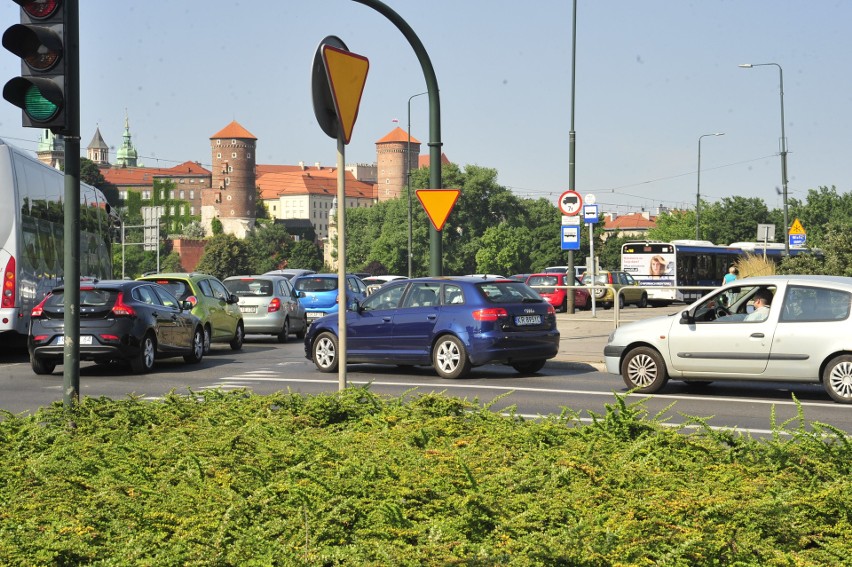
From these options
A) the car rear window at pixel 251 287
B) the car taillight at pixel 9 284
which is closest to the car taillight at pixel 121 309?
the car taillight at pixel 9 284

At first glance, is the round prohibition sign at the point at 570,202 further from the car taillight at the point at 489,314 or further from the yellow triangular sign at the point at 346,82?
the yellow triangular sign at the point at 346,82

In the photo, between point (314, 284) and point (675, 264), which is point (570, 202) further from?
point (675, 264)

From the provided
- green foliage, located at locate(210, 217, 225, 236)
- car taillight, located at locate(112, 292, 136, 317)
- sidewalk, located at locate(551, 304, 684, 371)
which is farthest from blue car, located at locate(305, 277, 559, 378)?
green foliage, located at locate(210, 217, 225, 236)

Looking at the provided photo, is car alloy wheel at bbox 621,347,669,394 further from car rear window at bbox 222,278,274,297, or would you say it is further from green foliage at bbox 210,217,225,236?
green foliage at bbox 210,217,225,236

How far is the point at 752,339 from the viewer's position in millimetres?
14156

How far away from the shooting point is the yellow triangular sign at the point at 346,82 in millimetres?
7438

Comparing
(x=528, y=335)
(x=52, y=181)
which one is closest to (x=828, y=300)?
(x=528, y=335)

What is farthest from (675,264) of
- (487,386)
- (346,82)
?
(346,82)

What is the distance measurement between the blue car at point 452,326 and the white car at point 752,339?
1.96 meters

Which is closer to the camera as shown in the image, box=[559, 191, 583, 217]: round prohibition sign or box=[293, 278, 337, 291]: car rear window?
box=[559, 191, 583, 217]: round prohibition sign

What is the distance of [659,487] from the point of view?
4.46 m

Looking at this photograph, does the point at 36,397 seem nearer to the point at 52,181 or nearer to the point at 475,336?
the point at 475,336

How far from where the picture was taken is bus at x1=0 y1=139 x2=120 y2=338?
68.2ft

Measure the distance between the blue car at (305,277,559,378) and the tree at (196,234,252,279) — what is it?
132 metres
